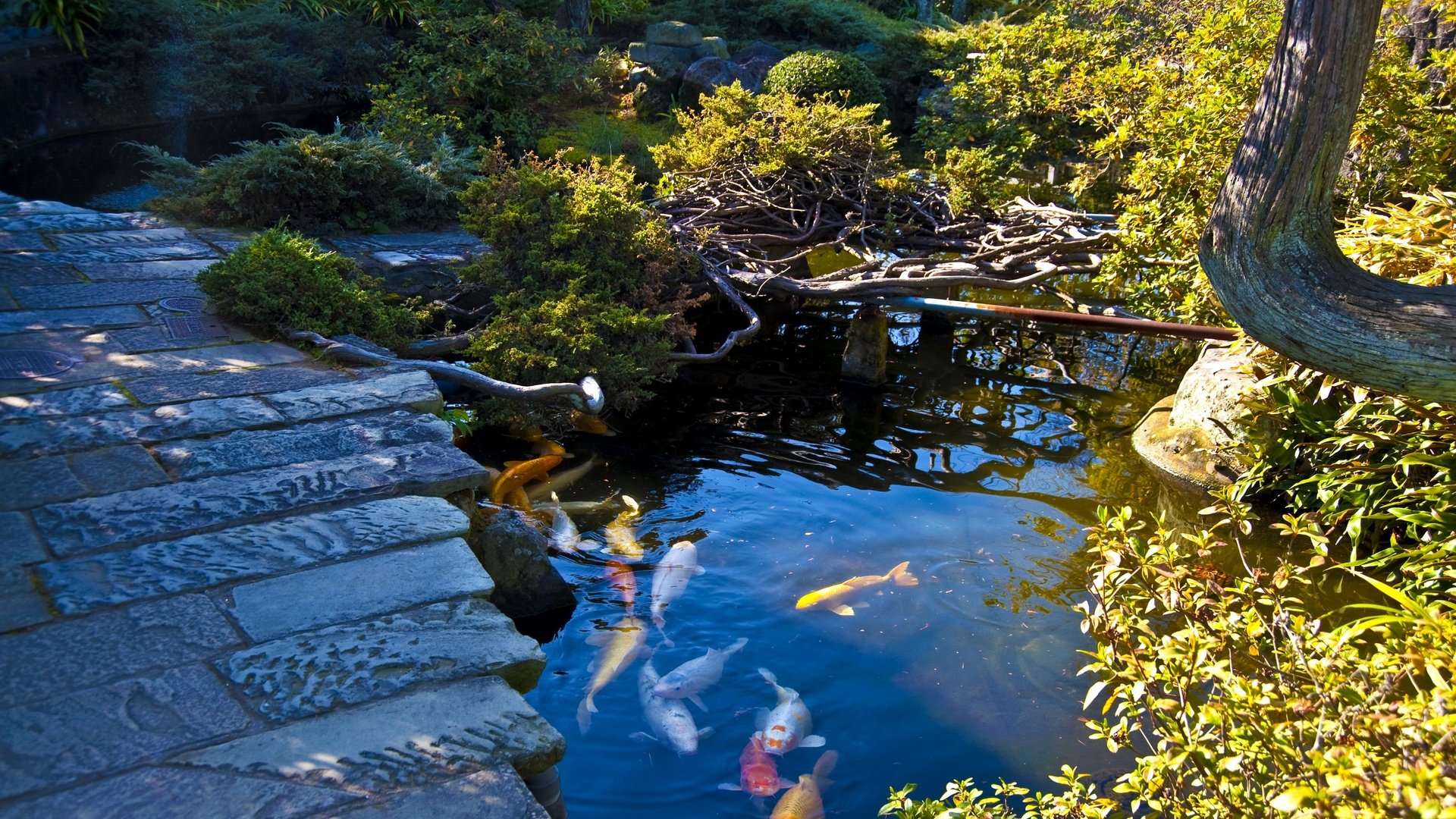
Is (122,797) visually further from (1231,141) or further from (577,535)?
(1231,141)

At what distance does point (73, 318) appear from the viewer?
576 cm

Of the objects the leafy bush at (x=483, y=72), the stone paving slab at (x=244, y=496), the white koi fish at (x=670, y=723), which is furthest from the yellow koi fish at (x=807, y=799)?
the leafy bush at (x=483, y=72)

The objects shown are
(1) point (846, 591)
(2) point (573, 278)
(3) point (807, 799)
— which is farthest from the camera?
(2) point (573, 278)

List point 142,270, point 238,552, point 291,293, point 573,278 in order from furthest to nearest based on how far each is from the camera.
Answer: point 573,278, point 142,270, point 291,293, point 238,552

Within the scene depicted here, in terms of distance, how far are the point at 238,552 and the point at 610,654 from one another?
1.84 meters

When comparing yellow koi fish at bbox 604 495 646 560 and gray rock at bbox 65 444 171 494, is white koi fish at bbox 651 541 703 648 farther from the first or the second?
gray rock at bbox 65 444 171 494

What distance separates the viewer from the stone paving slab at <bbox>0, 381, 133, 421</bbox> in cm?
439

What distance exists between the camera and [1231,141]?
6.93 metres

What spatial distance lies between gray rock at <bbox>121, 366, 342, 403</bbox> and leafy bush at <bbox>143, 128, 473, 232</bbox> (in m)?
3.44

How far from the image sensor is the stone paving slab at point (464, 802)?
2.33 meters

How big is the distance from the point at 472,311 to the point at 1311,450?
6.07m

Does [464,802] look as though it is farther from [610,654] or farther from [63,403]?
[63,403]

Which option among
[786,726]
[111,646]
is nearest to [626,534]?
[786,726]

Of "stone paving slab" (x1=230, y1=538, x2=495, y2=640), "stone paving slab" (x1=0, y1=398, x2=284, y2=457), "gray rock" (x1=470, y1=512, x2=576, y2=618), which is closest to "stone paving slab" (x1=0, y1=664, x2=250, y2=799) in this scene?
"stone paving slab" (x1=230, y1=538, x2=495, y2=640)
